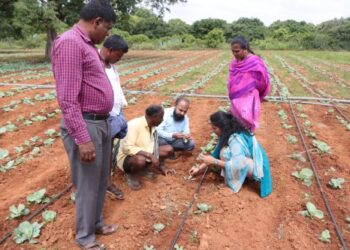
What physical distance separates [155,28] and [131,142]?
5098 cm

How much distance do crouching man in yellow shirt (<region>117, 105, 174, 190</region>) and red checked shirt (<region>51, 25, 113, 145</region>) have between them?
143cm

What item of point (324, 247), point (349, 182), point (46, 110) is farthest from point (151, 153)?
point (46, 110)

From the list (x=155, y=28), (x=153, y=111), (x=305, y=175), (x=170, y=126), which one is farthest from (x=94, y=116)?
(x=155, y=28)

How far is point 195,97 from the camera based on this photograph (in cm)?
916

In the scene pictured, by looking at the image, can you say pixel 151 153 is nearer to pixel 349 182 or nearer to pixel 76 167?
pixel 76 167

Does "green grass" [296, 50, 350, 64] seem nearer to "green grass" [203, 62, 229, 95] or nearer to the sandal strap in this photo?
"green grass" [203, 62, 229, 95]

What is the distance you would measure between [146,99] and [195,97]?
1.27m

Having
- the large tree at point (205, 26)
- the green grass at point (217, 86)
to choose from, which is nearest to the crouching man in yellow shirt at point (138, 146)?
the green grass at point (217, 86)

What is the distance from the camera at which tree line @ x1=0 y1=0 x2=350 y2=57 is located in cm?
1490

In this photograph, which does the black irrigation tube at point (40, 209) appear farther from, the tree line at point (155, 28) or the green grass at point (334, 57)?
the green grass at point (334, 57)

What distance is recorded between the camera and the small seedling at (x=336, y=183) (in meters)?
4.30

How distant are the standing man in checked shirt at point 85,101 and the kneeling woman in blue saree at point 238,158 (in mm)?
1538

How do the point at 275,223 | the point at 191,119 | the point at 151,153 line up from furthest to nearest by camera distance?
the point at 191,119
the point at 151,153
the point at 275,223

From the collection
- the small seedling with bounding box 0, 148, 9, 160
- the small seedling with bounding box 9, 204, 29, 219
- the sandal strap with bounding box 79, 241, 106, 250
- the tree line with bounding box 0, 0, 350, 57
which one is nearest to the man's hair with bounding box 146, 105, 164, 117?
the sandal strap with bounding box 79, 241, 106, 250
